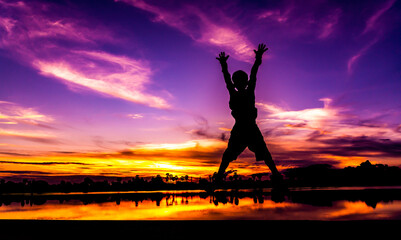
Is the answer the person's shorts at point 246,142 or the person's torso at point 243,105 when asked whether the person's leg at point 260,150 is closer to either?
the person's shorts at point 246,142

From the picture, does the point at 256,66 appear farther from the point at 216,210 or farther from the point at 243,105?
the point at 216,210

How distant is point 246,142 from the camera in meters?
5.16

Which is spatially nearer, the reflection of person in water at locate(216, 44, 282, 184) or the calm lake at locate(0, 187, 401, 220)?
the reflection of person in water at locate(216, 44, 282, 184)

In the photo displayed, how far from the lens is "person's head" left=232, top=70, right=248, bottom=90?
5141 millimetres

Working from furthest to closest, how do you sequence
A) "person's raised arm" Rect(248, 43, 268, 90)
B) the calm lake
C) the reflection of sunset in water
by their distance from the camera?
the reflection of sunset in water → the calm lake → "person's raised arm" Rect(248, 43, 268, 90)

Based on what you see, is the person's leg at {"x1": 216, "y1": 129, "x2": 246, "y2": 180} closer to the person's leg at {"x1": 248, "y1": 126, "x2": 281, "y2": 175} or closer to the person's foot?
the person's leg at {"x1": 248, "y1": 126, "x2": 281, "y2": 175}

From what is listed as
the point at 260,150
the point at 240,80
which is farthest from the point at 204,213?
the point at 240,80

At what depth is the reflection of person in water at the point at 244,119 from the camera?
5.01 metres
